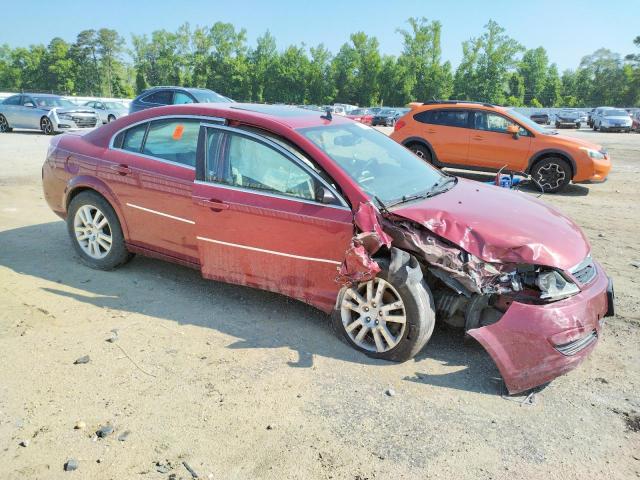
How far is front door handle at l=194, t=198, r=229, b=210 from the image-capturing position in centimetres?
414

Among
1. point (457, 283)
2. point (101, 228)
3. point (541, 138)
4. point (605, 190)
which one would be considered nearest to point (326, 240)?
point (457, 283)

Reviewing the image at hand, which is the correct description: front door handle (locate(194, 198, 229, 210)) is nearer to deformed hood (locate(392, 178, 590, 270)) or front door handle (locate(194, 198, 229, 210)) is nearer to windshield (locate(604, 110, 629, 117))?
deformed hood (locate(392, 178, 590, 270))

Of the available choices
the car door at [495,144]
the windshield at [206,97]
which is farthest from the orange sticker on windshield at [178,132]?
the windshield at [206,97]

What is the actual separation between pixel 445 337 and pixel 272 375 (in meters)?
1.45

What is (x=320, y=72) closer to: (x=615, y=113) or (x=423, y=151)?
(x=615, y=113)

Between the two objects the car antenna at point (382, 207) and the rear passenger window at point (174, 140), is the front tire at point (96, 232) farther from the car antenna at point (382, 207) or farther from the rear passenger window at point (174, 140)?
the car antenna at point (382, 207)

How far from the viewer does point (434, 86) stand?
7925cm

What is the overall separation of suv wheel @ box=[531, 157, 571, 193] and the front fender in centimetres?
866

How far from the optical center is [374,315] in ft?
12.1

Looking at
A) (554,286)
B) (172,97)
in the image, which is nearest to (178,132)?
(554,286)

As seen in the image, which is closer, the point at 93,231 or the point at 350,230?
the point at 350,230

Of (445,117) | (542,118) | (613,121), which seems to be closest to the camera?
(445,117)

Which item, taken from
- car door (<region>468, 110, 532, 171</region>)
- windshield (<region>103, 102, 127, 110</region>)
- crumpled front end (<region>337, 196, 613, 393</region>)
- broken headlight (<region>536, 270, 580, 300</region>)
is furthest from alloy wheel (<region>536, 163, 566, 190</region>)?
windshield (<region>103, 102, 127, 110</region>)

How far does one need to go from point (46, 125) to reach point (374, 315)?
20.1 meters
